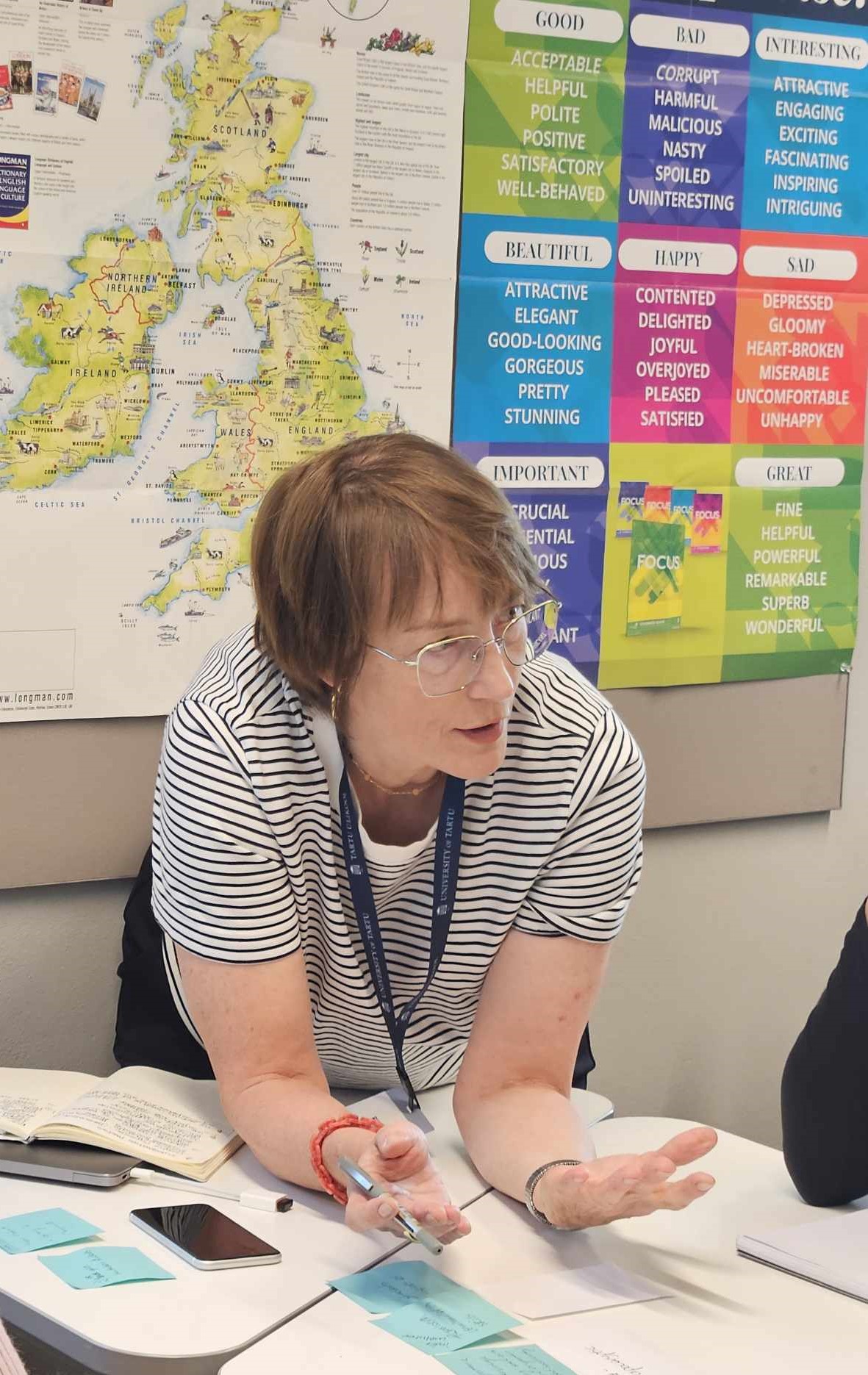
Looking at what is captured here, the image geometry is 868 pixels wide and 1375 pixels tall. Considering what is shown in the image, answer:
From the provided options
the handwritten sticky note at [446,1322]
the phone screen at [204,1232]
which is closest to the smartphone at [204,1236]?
the phone screen at [204,1232]

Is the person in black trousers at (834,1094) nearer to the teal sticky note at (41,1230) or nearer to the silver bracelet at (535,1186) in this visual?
the silver bracelet at (535,1186)

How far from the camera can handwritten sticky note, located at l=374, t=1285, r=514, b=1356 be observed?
3.63ft

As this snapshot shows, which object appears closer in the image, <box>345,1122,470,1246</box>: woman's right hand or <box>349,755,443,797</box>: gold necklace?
<box>345,1122,470,1246</box>: woman's right hand

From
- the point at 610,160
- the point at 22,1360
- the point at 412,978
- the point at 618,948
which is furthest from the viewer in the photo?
the point at 618,948

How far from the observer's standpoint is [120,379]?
1.88 meters

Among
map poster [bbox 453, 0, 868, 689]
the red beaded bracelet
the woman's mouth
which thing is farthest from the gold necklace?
map poster [bbox 453, 0, 868, 689]

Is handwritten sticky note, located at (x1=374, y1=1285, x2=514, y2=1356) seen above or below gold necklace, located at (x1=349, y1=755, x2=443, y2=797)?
below

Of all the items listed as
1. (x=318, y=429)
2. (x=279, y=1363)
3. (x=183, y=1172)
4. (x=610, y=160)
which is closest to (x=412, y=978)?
(x=183, y=1172)

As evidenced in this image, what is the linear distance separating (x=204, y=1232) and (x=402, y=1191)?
18cm

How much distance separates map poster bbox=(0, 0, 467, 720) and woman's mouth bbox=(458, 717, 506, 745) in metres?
0.66

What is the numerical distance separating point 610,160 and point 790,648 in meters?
0.82

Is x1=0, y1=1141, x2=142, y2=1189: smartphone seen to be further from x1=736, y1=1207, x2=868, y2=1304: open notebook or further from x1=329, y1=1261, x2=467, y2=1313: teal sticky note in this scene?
x1=736, y1=1207, x2=868, y2=1304: open notebook

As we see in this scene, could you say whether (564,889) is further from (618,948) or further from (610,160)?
(610,160)

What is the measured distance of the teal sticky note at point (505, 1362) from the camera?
41.8 inches
